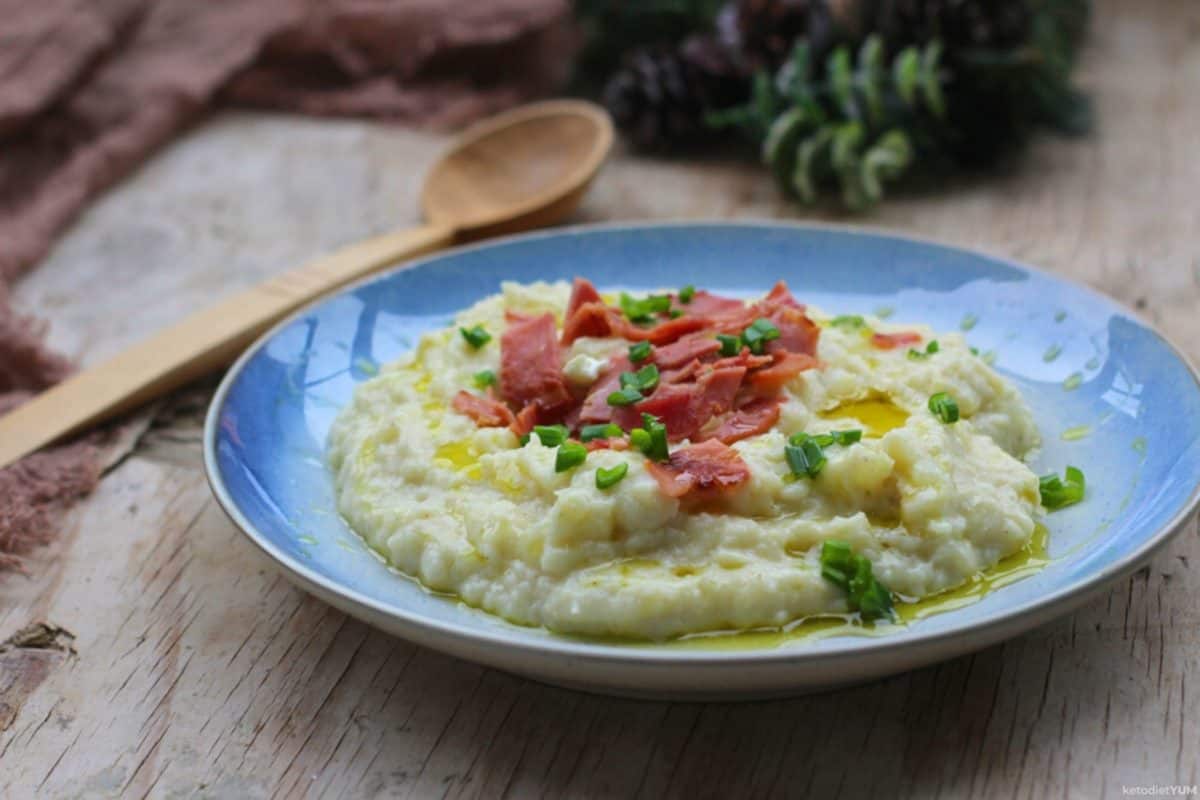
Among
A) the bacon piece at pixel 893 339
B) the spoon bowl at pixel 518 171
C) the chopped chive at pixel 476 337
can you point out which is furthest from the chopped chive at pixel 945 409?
the spoon bowl at pixel 518 171

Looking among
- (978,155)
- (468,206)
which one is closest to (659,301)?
(468,206)

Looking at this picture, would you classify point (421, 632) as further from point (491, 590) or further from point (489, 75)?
point (489, 75)

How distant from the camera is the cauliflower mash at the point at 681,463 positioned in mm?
2275

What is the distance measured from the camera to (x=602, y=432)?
8.37 feet

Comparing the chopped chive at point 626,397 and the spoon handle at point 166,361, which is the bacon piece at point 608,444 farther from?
the spoon handle at point 166,361

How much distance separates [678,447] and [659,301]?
0.58m

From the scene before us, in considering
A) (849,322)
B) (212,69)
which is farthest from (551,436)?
(212,69)

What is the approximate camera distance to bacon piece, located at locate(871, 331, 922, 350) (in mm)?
2914

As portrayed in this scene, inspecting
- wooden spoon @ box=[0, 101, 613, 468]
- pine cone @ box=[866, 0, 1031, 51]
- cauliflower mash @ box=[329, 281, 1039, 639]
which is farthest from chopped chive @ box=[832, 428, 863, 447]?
pine cone @ box=[866, 0, 1031, 51]

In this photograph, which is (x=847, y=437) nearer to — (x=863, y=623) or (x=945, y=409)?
(x=945, y=409)

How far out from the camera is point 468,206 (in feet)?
14.8

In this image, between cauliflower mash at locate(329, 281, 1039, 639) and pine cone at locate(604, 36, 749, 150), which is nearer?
cauliflower mash at locate(329, 281, 1039, 639)

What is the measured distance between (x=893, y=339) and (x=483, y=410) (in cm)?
91

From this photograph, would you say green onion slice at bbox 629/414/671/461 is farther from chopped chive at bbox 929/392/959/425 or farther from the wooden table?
chopped chive at bbox 929/392/959/425
